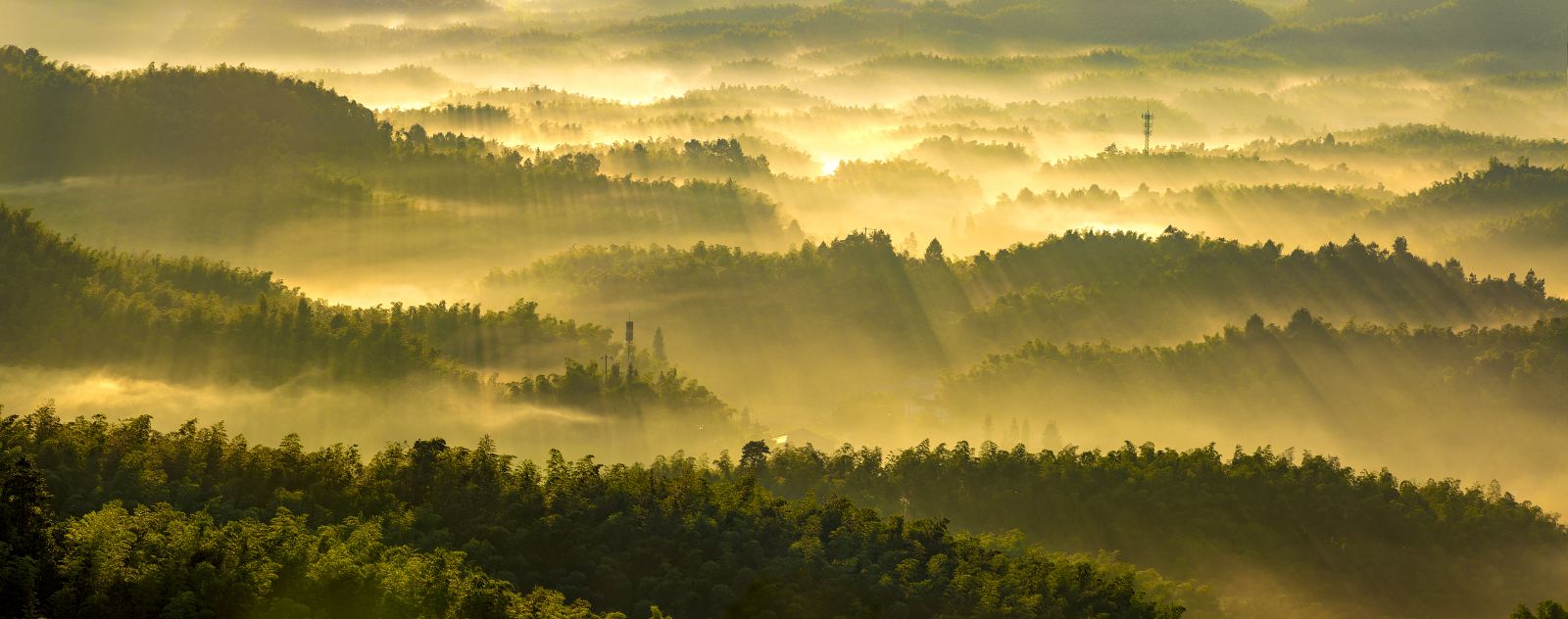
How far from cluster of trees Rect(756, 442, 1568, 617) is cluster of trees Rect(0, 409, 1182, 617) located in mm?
26516

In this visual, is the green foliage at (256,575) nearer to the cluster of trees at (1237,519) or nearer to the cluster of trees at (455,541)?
the cluster of trees at (455,541)

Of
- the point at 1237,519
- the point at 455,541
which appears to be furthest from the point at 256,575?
the point at 1237,519

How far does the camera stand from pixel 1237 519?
162 metres

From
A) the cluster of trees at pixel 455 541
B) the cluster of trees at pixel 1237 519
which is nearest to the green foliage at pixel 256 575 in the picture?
the cluster of trees at pixel 455 541

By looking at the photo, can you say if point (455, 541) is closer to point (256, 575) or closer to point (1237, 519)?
point (256, 575)

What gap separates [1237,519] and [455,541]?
74541 mm

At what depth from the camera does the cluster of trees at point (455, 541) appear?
286 ft

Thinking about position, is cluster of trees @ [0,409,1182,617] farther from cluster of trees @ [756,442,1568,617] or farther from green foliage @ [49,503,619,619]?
cluster of trees @ [756,442,1568,617]

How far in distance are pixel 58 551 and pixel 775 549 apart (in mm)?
44932

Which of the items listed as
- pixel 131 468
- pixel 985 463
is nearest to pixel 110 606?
pixel 131 468

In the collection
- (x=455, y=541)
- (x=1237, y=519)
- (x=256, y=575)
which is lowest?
(x=256, y=575)


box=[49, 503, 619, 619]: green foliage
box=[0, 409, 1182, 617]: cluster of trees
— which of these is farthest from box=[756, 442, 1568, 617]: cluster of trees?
box=[49, 503, 619, 619]: green foliage

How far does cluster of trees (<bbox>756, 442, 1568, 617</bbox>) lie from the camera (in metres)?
156

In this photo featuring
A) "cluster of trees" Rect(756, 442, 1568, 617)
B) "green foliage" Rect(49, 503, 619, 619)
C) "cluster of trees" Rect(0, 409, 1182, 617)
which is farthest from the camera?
"cluster of trees" Rect(756, 442, 1568, 617)
